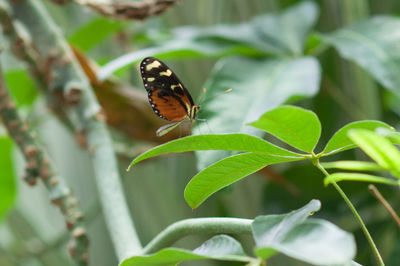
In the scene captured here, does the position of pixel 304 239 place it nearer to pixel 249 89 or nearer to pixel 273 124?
pixel 273 124

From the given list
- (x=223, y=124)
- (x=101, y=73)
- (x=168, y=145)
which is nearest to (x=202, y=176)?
(x=168, y=145)

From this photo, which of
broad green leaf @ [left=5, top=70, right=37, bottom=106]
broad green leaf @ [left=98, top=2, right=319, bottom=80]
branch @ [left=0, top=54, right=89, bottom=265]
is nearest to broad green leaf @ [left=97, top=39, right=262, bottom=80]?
broad green leaf @ [left=98, top=2, right=319, bottom=80]

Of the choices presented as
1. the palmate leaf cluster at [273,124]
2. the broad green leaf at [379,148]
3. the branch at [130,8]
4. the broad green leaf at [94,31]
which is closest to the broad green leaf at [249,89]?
the palmate leaf cluster at [273,124]

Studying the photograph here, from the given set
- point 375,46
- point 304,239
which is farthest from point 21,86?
point 304,239

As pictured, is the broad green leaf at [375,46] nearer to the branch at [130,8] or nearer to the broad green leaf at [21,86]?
the branch at [130,8]

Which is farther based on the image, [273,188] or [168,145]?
[273,188]

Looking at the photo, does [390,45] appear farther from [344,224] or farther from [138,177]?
[138,177]

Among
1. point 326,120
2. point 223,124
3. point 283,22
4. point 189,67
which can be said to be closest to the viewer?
point 223,124

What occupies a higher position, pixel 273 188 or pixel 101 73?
pixel 101 73
